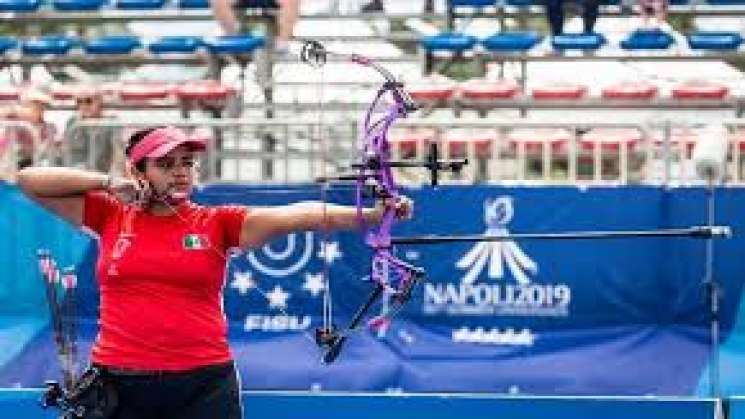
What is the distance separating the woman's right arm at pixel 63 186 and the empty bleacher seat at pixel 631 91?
766 cm

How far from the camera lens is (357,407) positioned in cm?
633

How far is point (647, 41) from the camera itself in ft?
42.1

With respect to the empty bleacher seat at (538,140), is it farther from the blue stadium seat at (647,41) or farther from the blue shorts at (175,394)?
the blue shorts at (175,394)

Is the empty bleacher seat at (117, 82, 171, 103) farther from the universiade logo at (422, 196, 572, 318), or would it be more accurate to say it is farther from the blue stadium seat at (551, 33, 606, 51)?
the universiade logo at (422, 196, 572, 318)

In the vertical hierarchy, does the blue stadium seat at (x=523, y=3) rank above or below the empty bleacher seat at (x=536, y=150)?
above

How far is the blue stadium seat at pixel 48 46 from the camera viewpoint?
46.7 ft

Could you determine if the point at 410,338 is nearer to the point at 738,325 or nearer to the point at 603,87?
the point at 738,325

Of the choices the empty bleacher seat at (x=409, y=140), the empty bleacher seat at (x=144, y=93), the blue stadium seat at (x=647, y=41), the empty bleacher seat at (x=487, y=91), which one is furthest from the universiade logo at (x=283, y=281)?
the blue stadium seat at (x=647, y=41)

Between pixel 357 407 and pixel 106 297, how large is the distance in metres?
1.80

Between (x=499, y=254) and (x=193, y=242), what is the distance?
391 cm

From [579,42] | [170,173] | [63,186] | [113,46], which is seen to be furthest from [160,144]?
[113,46]

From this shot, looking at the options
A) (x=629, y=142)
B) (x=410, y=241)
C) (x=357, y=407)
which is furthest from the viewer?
(x=629, y=142)

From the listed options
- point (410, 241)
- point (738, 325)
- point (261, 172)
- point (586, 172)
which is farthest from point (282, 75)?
point (410, 241)

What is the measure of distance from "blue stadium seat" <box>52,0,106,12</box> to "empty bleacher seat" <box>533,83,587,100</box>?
4.67 m
